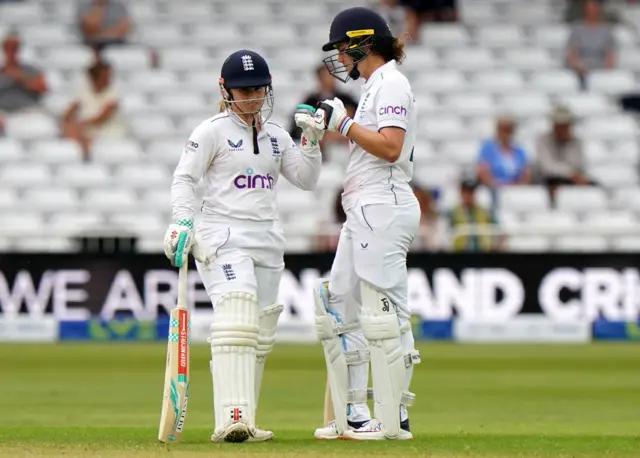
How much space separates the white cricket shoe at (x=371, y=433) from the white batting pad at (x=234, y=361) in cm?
45

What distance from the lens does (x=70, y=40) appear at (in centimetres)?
1695

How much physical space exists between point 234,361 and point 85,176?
9366 millimetres

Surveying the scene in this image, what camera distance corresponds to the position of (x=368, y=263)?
579 centimetres

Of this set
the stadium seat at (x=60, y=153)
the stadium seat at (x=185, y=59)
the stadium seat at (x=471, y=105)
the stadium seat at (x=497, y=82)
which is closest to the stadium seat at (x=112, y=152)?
the stadium seat at (x=60, y=153)

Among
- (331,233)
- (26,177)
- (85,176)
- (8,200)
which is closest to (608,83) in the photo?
(331,233)

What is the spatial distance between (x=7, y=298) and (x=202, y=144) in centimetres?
739

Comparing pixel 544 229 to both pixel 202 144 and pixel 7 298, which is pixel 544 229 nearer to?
pixel 7 298

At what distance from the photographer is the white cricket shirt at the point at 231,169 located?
232 inches

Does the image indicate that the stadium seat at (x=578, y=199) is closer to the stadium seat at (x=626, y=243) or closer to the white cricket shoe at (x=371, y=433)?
the stadium seat at (x=626, y=243)

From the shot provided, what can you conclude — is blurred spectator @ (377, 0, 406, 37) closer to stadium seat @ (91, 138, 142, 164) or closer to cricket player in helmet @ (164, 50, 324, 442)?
stadium seat @ (91, 138, 142, 164)

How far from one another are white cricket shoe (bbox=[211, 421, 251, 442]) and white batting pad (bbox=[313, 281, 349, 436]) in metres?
0.44

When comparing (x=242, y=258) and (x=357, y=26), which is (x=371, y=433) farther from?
(x=357, y=26)

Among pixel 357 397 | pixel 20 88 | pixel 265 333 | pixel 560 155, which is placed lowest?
pixel 357 397

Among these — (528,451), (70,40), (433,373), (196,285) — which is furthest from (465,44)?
(528,451)
